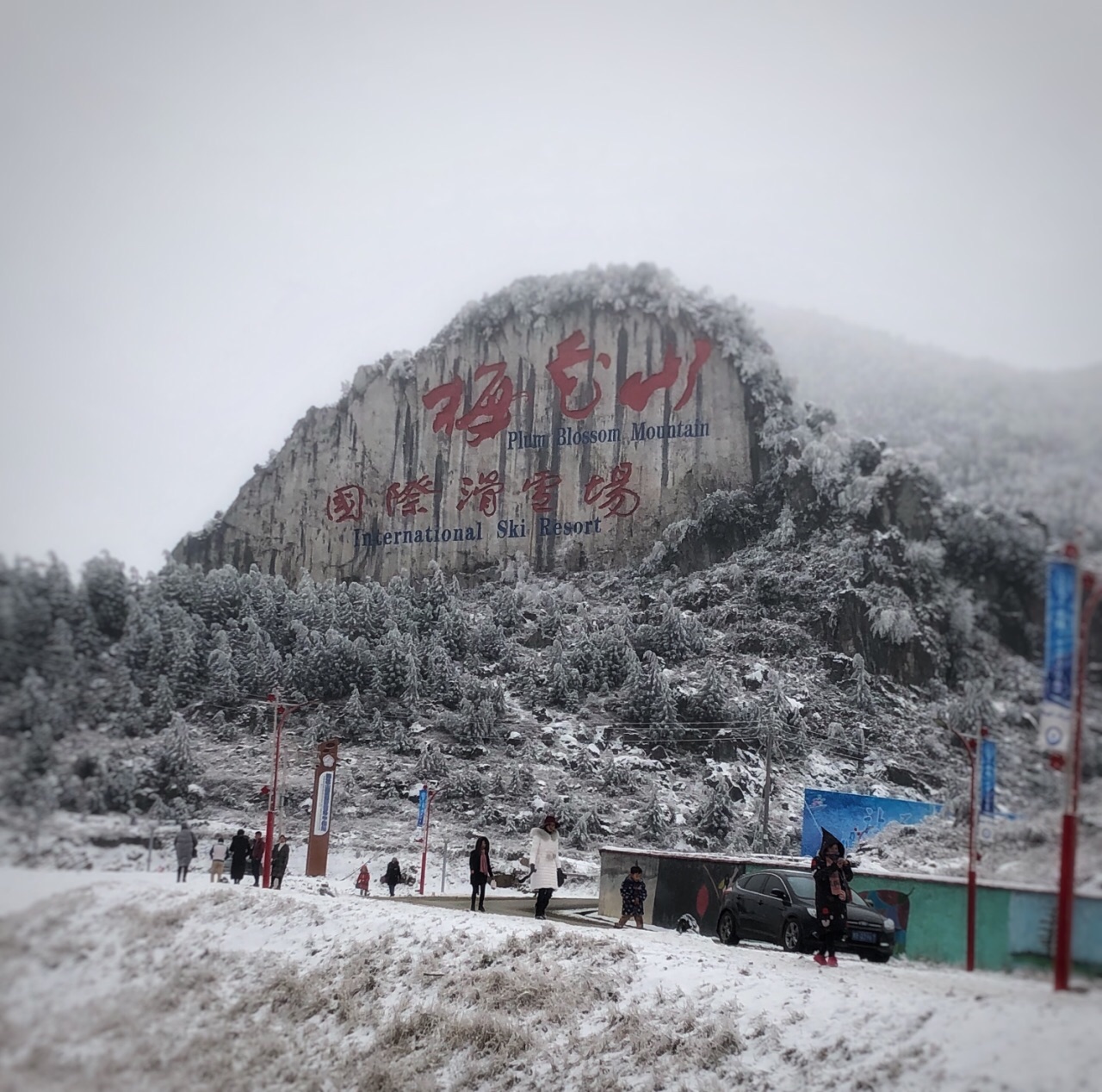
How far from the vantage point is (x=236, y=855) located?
1159 centimetres

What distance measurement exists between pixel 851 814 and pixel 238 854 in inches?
269

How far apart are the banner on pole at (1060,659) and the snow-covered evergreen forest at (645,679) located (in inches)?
138

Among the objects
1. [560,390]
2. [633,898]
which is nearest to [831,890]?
[633,898]

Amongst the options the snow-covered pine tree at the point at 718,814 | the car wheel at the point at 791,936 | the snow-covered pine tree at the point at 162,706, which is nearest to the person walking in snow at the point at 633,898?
the snow-covered pine tree at the point at 718,814

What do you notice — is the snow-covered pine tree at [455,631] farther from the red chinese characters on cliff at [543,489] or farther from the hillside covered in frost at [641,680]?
the red chinese characters on cliff at [543,489]

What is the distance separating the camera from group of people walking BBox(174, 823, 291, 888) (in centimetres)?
991

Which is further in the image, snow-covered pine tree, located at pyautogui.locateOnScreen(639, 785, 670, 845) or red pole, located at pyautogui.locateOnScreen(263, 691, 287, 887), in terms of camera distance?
snow-covered pine tree, located at pyautogui.locateOnScreen(639, 785, 670, 845)

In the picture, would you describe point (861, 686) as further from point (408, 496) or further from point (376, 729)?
point (408, 496)

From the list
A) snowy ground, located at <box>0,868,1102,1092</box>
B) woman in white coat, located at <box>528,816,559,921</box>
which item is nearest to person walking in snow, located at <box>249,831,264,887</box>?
snowy ground, located at <box>0,868,1102,1092</box>

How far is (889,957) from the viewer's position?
10.2 metres

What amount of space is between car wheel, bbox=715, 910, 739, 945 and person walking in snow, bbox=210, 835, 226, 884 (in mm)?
5199

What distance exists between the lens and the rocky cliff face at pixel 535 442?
13.8 metres

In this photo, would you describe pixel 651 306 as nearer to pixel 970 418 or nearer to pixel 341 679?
pixel 341 679

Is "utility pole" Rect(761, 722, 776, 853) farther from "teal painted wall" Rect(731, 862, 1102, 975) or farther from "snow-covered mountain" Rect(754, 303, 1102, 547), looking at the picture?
"snow-covered mountain" Rect(754, 303, 1102, 547)
